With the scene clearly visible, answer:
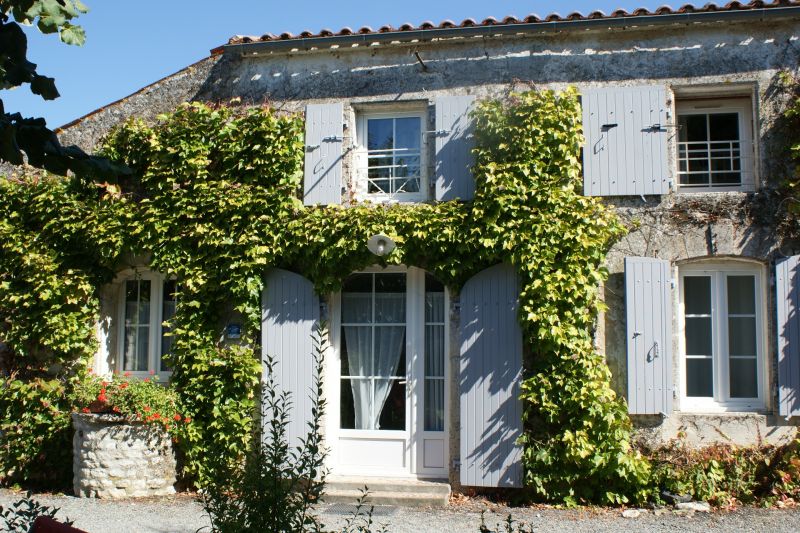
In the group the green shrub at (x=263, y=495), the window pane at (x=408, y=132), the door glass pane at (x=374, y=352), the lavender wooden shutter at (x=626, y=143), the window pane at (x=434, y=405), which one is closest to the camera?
the green shrub at (x=263, y=495)

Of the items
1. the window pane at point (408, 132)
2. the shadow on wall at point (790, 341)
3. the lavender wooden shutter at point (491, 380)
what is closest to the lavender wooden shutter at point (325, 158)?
the window pane at point (408, 132)

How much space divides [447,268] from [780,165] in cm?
349

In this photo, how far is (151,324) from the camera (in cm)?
862

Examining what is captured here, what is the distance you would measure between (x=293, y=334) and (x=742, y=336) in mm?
4669

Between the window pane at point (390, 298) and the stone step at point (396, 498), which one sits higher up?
the window pane at point (390, 298)

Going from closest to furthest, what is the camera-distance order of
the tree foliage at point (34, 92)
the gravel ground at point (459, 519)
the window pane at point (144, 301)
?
the tree foliage at point (34, 92), the gravel ground at point (459, 519), the window pane at point (144, 301)

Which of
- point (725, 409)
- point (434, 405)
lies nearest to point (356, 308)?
point (434, 405)

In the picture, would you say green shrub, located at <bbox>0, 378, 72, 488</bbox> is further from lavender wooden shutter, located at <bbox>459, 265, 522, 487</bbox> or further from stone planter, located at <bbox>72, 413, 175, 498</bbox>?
lavender wooden shutter, located at <bbox>459, 265, 522, 487</bbox>

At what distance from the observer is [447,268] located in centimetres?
754

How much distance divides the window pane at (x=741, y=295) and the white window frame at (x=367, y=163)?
3.31 m

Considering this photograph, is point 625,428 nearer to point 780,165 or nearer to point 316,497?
point 780,165

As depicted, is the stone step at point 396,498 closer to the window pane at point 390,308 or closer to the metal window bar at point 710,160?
the window pane at point 390,308

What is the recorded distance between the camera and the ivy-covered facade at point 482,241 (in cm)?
726

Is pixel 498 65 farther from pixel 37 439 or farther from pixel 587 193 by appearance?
pixel 37 439
